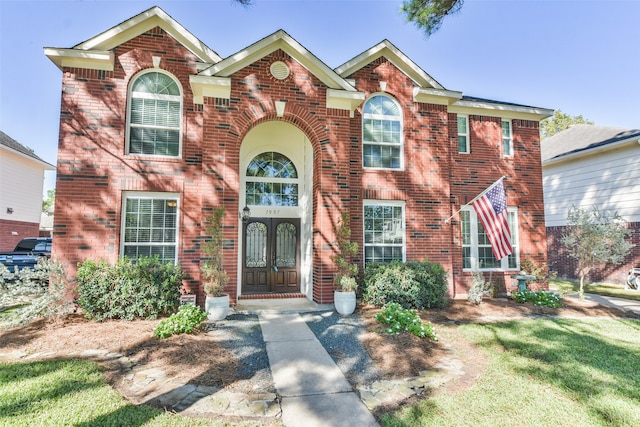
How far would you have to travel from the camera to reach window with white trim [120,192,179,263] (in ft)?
27.4

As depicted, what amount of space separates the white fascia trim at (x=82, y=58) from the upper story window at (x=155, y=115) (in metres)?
0.72

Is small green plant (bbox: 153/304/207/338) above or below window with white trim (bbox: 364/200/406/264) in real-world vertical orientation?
below

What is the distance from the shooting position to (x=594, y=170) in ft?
47.4

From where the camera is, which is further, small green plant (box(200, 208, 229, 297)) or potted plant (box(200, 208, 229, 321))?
small green plant (box(200, 208, 229, 297))

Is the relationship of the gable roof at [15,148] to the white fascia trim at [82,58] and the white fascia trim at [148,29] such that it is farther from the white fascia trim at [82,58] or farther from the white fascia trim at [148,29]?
the white fascia trim at [148,29]

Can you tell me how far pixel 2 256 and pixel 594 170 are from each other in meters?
23.0

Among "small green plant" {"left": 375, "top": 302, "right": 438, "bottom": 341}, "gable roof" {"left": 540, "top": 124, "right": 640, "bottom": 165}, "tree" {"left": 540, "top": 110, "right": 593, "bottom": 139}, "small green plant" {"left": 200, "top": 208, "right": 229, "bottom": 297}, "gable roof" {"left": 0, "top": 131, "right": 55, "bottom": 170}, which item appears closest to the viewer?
"small green plant" {"left": 375, "top": 302, "right": 438, "bottom": 341}

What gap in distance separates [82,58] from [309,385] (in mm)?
9076

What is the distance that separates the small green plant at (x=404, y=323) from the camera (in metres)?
6.00

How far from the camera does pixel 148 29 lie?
28.7 feet

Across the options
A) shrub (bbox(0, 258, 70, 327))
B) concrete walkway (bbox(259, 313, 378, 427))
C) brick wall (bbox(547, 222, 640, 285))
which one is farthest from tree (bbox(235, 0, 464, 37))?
brick wall (bbox(547, 222, 640, 285))

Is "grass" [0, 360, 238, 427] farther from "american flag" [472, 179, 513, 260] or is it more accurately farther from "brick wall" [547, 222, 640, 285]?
"brick wall" [547, 222, 640, 285]

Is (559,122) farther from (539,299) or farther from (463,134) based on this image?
(539,299)

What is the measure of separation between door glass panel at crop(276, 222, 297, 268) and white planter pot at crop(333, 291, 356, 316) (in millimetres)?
2686
